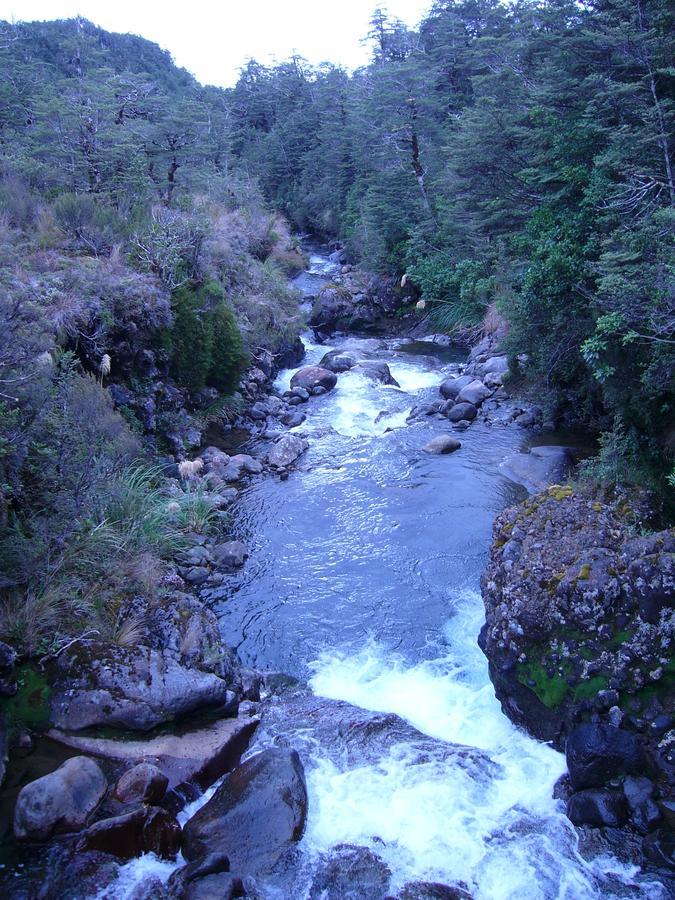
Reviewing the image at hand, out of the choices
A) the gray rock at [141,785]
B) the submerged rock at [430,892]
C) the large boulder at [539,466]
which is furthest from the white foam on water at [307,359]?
the submerged rock at [430,892]

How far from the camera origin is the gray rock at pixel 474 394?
654 inches

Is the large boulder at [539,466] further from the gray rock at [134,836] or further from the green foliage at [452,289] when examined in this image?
the green foliage at [452,289]

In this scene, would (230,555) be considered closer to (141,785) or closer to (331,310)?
(141,785)

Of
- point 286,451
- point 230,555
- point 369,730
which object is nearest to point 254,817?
point 369,730

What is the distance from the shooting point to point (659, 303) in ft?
25.4

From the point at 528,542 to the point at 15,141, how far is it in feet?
71.2

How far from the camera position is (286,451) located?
14.4m

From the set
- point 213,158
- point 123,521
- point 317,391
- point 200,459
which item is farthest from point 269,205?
point 123,521

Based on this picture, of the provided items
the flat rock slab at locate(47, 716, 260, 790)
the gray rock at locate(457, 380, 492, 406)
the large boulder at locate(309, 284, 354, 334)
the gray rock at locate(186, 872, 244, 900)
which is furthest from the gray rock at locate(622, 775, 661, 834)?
the large boulder at locate(309, 284, 354, 334)

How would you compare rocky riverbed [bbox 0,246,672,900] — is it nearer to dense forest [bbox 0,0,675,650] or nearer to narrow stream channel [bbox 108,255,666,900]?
narrow stream channel [bbox 108,255,666,900]

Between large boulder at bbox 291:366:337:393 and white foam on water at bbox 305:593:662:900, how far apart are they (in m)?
12.0

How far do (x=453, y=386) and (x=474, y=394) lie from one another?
3.22 feet

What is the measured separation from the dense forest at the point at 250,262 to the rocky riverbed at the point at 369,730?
51.0 inches

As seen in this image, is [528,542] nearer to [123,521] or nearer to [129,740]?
[129,740]
